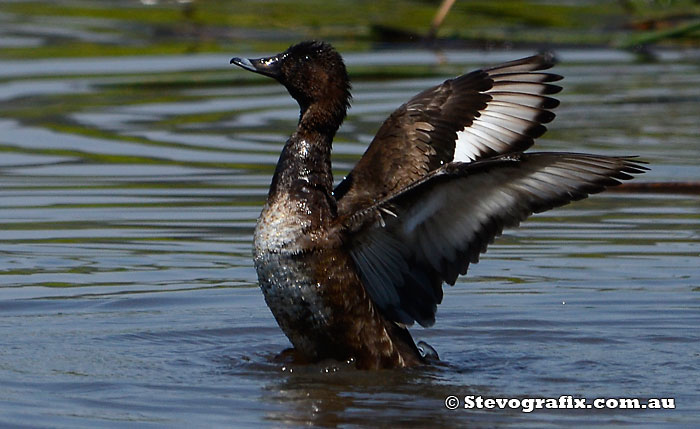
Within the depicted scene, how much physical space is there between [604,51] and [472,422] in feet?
42.1

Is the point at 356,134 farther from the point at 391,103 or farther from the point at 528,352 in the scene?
the point at 528,352

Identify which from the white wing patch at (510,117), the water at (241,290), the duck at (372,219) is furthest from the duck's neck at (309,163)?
the white wing patch at (510,117)

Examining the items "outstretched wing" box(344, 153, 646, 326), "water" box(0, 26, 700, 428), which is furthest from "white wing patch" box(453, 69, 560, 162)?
"outstretched wing" box(344, 153, 646, 326)

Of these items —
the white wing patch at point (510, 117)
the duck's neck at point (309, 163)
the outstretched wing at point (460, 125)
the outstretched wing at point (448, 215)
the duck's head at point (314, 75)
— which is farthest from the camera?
the white wing patch at point (510, 117)

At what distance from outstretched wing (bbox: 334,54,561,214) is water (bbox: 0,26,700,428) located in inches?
32.9

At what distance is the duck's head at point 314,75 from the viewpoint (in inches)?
275

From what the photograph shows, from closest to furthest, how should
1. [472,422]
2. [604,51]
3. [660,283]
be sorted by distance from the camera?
[472,422], [660,283], [604,51]

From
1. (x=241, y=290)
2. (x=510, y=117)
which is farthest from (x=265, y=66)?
(x=241, y=290)

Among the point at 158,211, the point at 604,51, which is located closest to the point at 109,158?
the point at 158,211

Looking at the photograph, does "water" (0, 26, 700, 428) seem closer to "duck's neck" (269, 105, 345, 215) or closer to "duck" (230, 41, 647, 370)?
"duck" (230, 41, 647, 370)

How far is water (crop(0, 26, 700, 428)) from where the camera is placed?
6184 mm

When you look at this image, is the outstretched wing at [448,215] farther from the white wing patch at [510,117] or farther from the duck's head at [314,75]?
the white wing patch at [510,117]

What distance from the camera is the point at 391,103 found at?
14234 millimetres

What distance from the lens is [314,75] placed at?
6980 millimetres
